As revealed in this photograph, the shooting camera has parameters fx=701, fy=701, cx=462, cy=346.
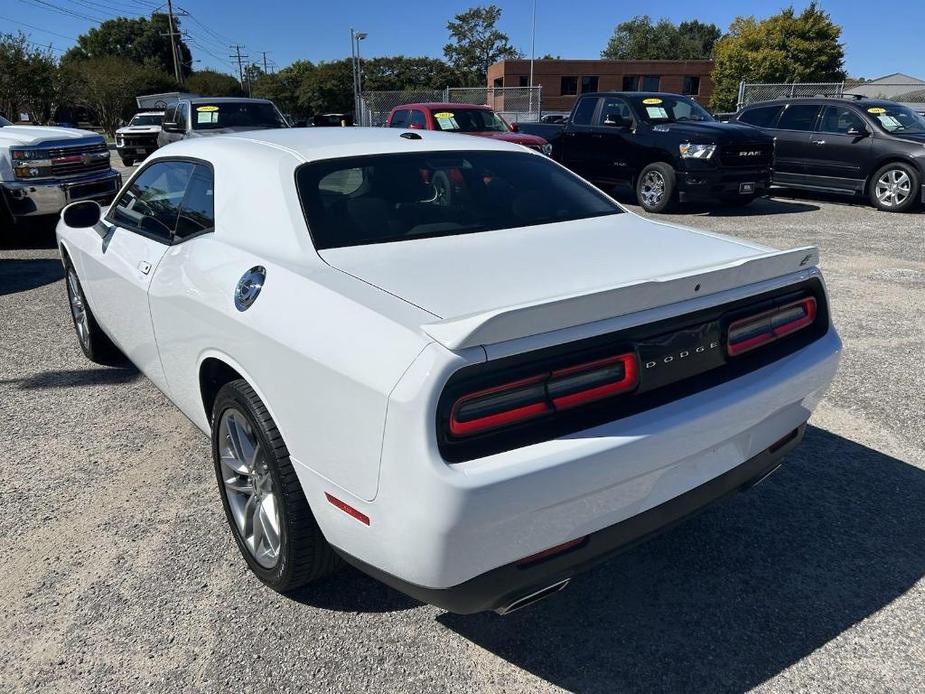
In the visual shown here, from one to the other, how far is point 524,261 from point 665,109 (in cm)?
1014

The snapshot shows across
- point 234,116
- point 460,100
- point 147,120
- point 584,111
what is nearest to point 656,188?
point 584,111

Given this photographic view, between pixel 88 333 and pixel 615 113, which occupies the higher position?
pixel 615 113

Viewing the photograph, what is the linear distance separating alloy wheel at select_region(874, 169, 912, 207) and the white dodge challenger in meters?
10.2

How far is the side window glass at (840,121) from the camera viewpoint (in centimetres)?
1143

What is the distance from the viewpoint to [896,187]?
11.3m

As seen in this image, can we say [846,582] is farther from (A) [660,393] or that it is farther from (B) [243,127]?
(B) [243,127]

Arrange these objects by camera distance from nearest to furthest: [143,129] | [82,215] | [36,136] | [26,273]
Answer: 1. [82,215]
2. [26,273]
3. [36,136]
4. [143,129]

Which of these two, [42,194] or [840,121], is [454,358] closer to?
[42,194]

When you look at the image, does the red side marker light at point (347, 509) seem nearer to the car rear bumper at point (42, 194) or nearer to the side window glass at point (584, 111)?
the car rear bumper at point (42, 194)

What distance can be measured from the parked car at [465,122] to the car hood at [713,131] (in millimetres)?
2125

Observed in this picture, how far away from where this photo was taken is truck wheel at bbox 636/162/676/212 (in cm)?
1077

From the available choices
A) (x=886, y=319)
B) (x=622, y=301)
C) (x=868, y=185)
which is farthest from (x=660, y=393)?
(x=868, y=185)

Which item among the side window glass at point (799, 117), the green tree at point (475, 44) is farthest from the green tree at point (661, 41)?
the side window glass at point (799, 117)

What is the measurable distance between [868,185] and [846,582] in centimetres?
1099
